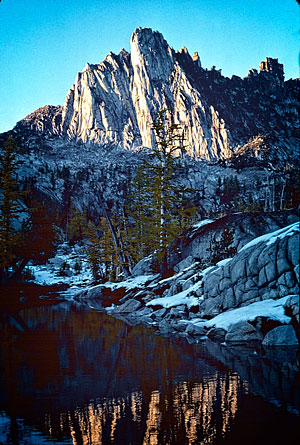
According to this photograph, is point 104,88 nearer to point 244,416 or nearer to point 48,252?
point 48,252

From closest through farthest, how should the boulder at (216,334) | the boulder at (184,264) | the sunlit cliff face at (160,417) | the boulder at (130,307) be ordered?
the sunlit cliff face at (160,417) < the boulder at (216,334) < the boulder at (130,307) < the boulder at (184,264)

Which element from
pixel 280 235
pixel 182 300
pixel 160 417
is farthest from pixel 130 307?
pixel 160 417

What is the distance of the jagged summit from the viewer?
566ft

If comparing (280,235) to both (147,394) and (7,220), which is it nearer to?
(147,394)

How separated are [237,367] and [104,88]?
197 metres

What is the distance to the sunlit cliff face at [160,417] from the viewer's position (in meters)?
3.83

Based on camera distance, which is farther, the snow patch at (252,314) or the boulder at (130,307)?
the boulder at (130,307)

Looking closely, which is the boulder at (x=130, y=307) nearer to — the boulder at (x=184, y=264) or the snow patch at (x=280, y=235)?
the boulder at (x=184, y=264)

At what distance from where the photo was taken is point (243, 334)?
9.91 meters

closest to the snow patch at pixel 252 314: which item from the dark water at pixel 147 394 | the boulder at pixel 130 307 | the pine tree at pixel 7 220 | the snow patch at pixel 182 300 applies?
the dark water at pixel 147 394

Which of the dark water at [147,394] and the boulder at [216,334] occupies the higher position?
the boulder at [216,334]

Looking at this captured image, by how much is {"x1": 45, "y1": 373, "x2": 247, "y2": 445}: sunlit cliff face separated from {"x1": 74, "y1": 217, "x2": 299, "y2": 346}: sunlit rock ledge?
14.8 feet

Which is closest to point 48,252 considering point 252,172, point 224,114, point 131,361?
point 131,361

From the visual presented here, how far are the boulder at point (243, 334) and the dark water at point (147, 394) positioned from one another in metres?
0.72
